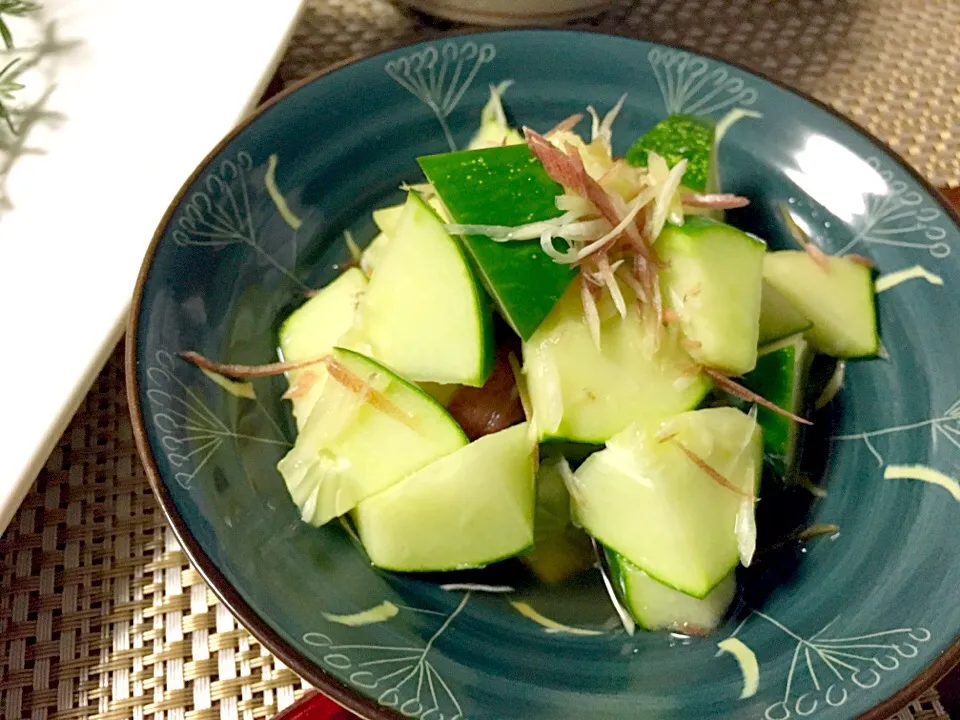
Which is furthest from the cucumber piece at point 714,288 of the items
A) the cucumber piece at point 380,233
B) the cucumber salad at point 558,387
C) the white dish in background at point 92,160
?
the white dish in background at point 92,160

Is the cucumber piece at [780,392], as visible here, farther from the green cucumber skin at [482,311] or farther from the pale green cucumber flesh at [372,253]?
the pale green cucumber flesh at [372,253]

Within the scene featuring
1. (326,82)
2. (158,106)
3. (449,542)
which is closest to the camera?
Result: (449,542)

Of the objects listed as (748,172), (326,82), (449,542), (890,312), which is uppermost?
(326,82)

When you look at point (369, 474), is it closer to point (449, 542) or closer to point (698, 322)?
point (449, 542)

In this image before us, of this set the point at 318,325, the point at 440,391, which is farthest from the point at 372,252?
the point at 440,391

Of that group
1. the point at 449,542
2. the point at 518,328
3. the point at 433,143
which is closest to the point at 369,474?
the point at 449,542

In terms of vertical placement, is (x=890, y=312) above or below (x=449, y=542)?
above

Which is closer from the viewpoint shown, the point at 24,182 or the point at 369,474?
the point at 369,474

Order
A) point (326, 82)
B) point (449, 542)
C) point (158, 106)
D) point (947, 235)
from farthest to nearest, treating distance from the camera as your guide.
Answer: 1. point (158, 106)
2. point (326, 82)
3. point (947, 235)
4. point (449, 542)
